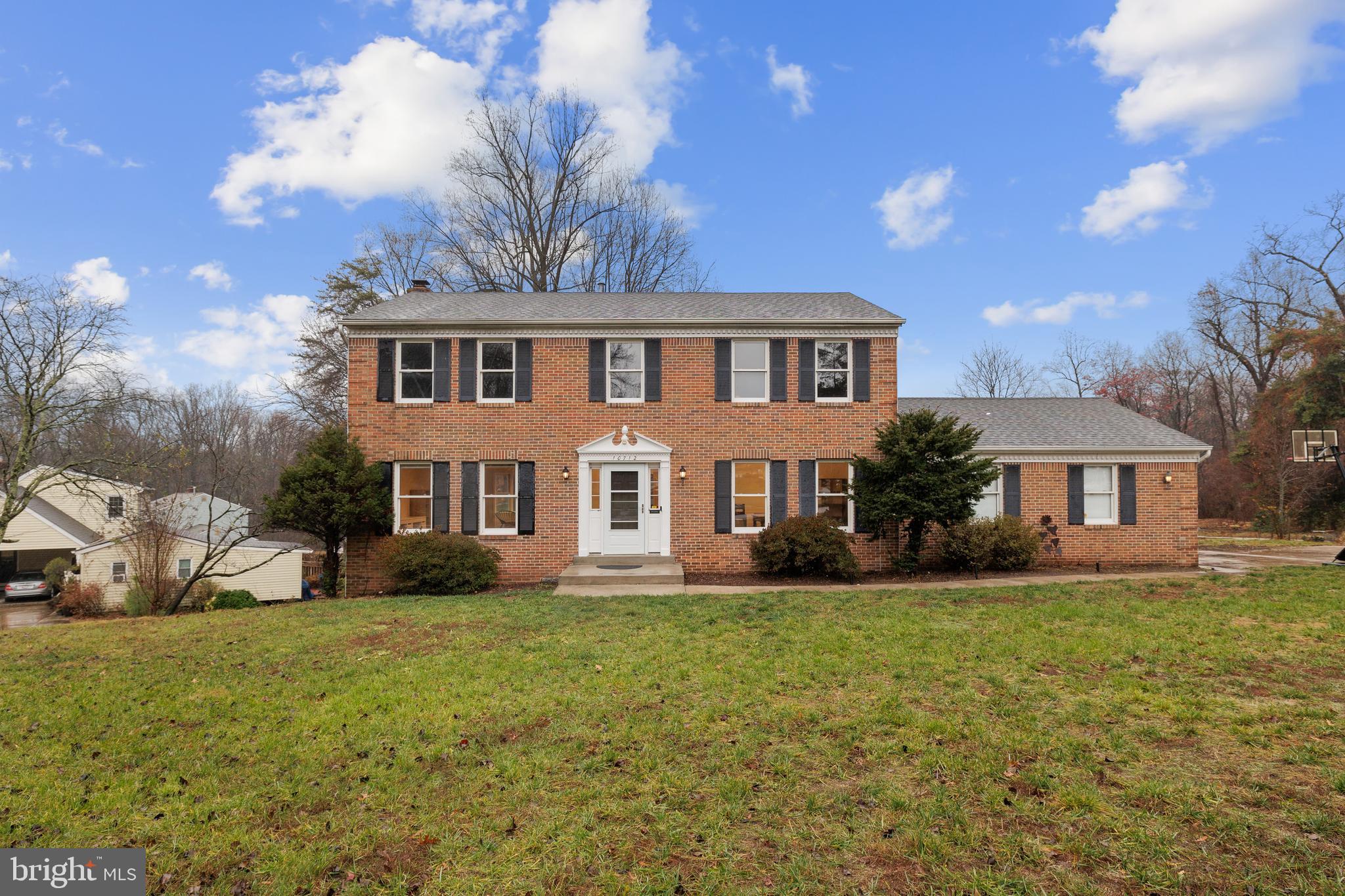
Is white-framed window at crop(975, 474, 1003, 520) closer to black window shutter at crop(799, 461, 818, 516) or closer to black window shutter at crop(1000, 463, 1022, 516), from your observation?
black window shutter at crop(1000, 463, 1022, 516)

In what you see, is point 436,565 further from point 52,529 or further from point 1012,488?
point 52,529

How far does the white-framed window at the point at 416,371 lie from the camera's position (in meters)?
15.1

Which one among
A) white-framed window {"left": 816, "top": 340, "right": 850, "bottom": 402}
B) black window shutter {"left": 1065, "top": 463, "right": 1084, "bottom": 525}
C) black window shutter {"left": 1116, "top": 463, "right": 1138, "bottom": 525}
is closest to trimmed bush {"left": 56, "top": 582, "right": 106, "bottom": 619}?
white-framed window {"left": 816, "top": 340, "right": 850, "bottom": 402}

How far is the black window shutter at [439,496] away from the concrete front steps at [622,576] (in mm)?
3055

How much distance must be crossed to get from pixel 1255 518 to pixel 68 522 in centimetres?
5590

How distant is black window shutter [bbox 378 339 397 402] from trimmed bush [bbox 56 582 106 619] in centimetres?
2102

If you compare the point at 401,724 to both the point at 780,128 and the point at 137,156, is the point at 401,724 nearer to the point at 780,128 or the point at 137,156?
the point at 780,128

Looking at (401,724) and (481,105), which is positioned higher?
(481,105)

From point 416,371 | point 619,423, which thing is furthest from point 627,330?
point 416,371

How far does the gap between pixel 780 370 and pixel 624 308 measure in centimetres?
408

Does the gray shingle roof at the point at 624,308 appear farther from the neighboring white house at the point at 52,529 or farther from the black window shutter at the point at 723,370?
the neighboring white house at the point at 52,529

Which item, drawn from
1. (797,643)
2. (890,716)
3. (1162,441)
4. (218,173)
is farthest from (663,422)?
(218,173)

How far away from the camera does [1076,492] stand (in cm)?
1555

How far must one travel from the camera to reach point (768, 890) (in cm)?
303
